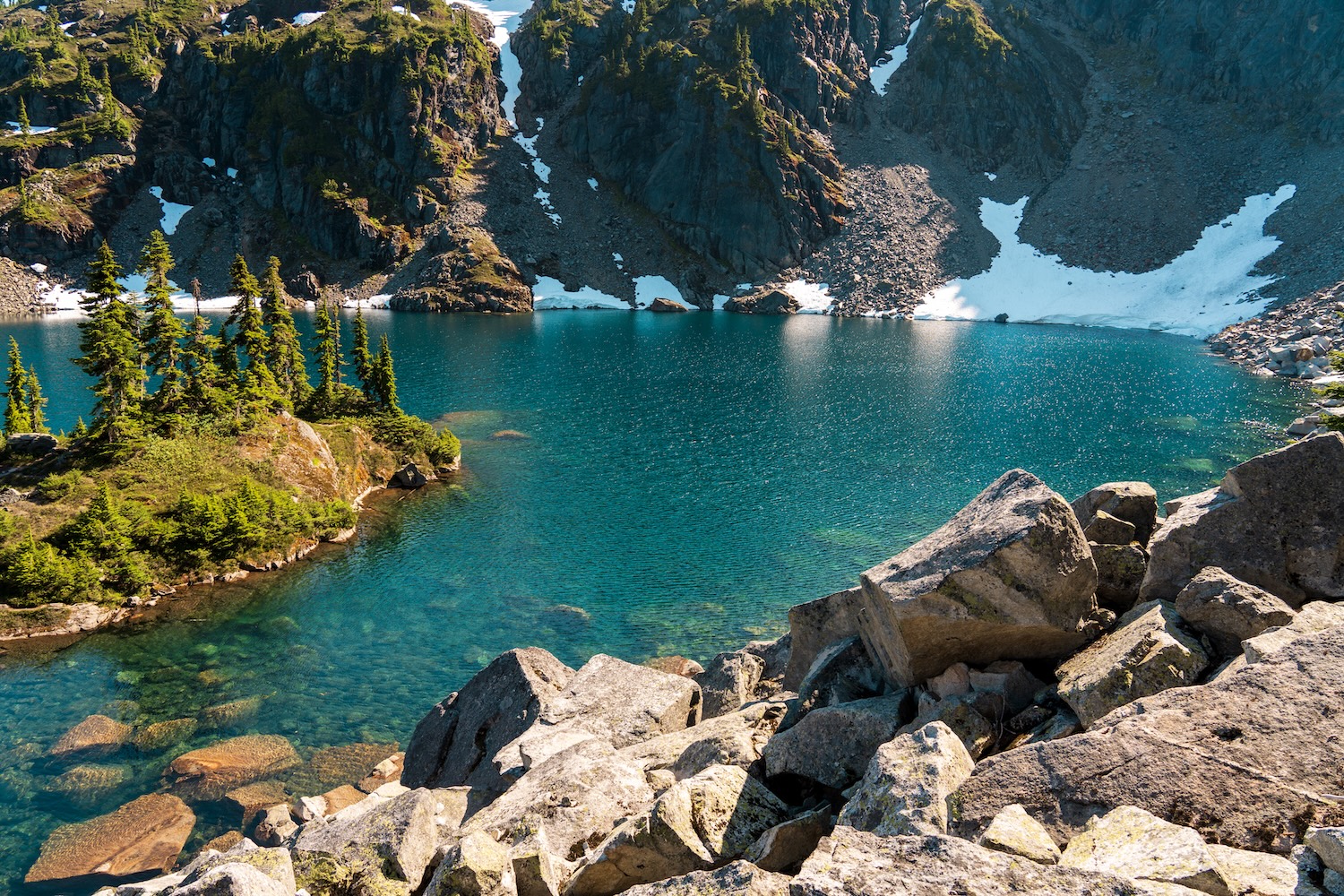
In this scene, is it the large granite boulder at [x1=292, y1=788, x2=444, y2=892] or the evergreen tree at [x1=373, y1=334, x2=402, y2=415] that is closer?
the large granite boulder at [x1=292, y1=788, x2=444, y2=892]

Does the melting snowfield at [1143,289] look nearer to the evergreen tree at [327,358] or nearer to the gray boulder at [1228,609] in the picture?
the evergreen tree at [327,358]

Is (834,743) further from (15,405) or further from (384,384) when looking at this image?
(15,405)

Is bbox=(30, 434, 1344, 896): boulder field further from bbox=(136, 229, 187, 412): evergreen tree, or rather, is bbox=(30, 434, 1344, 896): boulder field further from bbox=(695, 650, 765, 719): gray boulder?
bbox=(136, 229, 187, 412): evergreen tree

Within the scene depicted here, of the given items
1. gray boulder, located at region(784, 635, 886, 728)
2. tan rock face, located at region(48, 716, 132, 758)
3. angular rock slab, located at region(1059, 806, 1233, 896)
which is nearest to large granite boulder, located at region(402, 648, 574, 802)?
gray boulder, located at region(784, 635, 886, 728)

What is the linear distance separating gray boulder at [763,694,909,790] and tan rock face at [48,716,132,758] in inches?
1113

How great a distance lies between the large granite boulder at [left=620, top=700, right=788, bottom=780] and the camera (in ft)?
46.9

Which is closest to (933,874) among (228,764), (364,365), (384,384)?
(228,764)

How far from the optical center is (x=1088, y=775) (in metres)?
9.34

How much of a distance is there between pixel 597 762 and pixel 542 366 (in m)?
96.1

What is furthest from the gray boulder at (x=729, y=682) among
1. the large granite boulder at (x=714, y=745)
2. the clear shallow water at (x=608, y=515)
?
the clear shallow water at (x=608, y=515)

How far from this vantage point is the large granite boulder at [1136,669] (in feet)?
36.6

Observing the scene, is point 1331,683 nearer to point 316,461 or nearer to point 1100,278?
point 316,461

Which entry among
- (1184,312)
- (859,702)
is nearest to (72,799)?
(859,702)

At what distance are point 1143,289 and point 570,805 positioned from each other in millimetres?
200985
